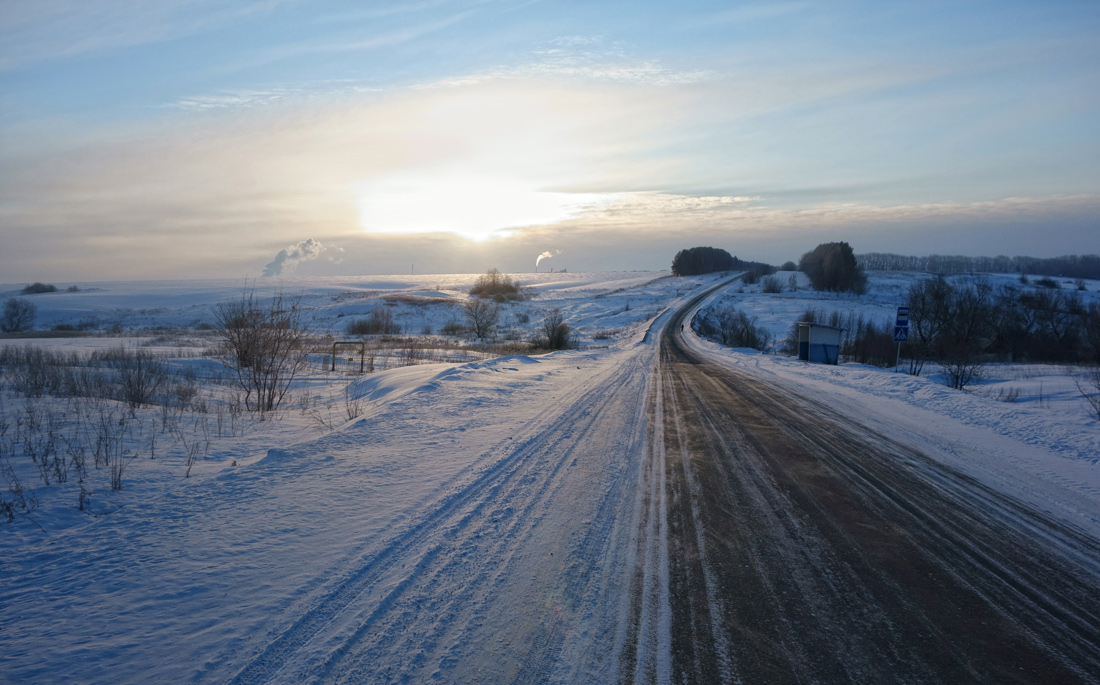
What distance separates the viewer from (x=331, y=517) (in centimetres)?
514

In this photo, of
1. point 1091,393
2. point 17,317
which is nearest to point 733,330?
point 1091,393

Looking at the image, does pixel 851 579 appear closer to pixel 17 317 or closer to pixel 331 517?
pixel 331 517

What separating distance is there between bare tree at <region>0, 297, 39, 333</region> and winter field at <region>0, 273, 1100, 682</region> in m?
49.3

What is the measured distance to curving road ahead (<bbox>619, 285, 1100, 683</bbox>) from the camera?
10.6 ft

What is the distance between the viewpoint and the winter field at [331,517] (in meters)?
3.23

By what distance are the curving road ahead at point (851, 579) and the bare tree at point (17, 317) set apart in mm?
60831

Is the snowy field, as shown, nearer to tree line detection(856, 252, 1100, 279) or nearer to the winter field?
the winter field

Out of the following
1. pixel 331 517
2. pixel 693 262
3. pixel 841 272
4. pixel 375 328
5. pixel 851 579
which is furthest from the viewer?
pixel 693 262

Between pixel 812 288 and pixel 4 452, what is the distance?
339 ft

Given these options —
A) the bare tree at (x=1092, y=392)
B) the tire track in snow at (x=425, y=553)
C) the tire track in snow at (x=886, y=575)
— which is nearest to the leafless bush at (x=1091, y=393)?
the bare tree at (x=1092, y=392)

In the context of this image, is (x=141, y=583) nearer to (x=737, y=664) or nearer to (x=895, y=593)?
(x=737, y=664)

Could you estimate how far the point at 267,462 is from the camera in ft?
21.4

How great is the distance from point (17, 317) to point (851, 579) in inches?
2550

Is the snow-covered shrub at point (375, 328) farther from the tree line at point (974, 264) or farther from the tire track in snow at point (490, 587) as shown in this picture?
the tree line at point (974, 264)
